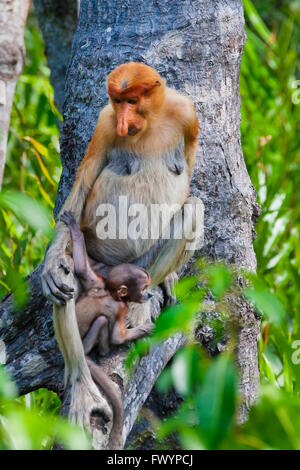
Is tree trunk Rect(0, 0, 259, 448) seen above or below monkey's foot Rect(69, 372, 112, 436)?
above

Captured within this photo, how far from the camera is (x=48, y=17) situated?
4.56 metres

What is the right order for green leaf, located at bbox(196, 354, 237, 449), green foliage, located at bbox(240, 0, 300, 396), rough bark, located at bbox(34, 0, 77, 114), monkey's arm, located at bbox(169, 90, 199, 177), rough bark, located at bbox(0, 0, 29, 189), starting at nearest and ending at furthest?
1. green leaf, located at bbox(196, 354, 237, 449)
2. monkey's arm, located at bbox(169, 90, 199, 177)
3. rough bark, located at bbox(0, 0, 29, 189)
4. green foliage, located at bbox(240, 0, 300, 396)
5. rough bark, located at bbox(34, 0, 77, 114)

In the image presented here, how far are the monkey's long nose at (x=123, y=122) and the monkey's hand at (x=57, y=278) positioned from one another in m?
0.44

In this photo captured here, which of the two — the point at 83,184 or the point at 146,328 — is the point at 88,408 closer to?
the point at 146,328

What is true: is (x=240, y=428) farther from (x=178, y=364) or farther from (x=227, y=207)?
(x=227, y=207)

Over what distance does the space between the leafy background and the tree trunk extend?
0.22m

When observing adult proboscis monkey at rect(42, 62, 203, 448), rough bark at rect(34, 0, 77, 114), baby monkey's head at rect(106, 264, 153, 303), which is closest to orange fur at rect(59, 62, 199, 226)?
adult proboscis monkey at rect(42, 62, 203, 448)

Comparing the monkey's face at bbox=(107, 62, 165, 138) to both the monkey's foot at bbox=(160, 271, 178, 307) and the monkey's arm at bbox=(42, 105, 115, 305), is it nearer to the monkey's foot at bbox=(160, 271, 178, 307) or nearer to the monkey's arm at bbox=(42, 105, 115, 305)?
the monkey's arm at bbox=(42, 105, 115, 305)

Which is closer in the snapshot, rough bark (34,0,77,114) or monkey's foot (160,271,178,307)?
monkey's foot (160,271,178,307)

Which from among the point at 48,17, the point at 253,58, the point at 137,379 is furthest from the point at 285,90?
the point at 137,379

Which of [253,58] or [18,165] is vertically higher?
[253,58]

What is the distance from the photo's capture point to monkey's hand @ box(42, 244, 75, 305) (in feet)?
7.06

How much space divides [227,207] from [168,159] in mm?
600

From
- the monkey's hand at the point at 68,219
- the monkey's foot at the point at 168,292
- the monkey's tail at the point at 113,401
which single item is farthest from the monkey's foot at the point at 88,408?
the monkey's foot at the point at 168,292
